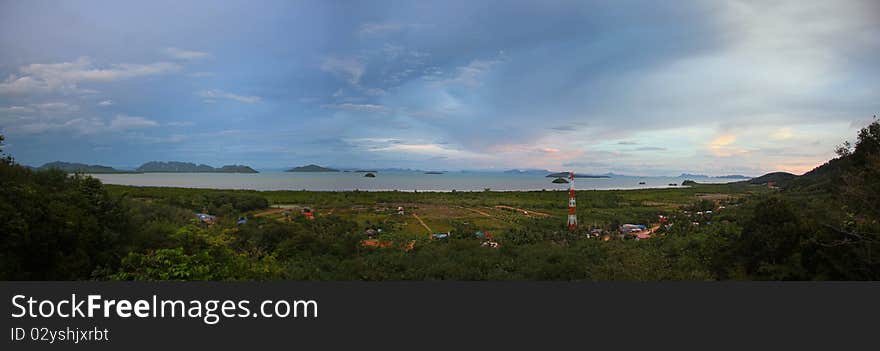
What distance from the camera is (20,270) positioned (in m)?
6.39

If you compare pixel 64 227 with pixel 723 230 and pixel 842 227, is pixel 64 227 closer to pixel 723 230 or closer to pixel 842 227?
pixel 842 227

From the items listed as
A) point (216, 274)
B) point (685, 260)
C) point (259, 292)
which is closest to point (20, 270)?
point (216, 274)

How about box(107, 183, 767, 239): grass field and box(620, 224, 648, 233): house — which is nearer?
box(620, 224, 648, 233): house

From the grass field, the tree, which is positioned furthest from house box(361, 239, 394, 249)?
the tree

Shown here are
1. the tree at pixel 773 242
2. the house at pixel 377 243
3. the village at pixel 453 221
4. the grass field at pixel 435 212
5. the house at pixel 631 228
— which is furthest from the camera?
the grass field at pixel 435 212

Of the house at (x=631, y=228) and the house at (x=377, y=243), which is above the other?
the house at (x=631, y=228)

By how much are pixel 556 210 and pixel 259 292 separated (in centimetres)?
2077

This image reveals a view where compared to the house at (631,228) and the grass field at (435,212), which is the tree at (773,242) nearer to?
the house at (631,228)

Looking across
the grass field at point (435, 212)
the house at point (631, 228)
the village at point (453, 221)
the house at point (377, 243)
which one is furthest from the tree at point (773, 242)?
the house at point (377, 243)

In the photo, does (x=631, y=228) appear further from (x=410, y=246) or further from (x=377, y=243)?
(x=377, y=243)

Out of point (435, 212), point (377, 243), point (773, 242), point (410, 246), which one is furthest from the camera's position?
point (435, 212)

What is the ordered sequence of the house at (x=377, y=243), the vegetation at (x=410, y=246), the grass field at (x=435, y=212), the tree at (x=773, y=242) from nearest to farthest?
the vegetation at (x=410, y=246), the tree at (x=773, y=242), the house at (x=377, y=243), the grass field at (x=435, y=212)

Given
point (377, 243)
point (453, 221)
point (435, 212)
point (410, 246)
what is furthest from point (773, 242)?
point (435, 212)

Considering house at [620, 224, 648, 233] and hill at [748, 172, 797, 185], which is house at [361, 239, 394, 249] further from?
hill at [748, 172, 797, 185]
